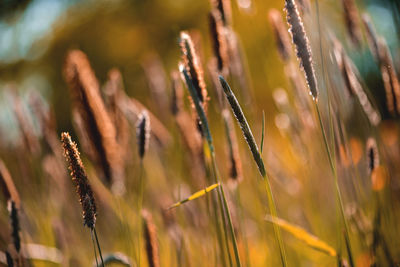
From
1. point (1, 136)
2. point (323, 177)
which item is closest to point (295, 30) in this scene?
point (323, 177)

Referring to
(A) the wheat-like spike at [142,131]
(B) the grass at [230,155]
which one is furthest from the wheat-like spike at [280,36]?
(A) the wheat-like spike at [142,131]

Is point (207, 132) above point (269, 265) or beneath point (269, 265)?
above

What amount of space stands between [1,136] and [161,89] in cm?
108

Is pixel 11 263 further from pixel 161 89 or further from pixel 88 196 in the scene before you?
pixel 161 89

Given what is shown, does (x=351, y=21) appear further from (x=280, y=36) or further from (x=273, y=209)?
(x=273, y=209)

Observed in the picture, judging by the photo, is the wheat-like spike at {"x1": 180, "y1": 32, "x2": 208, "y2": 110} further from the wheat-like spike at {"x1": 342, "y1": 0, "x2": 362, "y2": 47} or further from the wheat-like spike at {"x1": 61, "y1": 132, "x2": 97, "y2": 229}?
the wheat-like spike at {"x1": 342, "y1": 0, "x2": 362, "y2": 47}

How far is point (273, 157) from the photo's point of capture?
4.61ft

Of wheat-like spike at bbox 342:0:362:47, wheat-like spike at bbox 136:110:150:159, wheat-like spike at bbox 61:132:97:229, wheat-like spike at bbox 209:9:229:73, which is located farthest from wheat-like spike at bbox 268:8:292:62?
wheat-like spike at bbox 61:132:97:229

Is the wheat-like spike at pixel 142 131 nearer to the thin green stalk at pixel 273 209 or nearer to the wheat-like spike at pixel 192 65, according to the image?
the wheat-like spike at pixel 192 65

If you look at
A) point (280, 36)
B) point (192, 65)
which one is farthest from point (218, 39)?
point (280, 36)

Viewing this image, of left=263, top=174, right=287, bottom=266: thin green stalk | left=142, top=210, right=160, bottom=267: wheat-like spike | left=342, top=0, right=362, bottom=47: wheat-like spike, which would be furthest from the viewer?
left=342, top=0, right=362, bottom=47: wheat-like spike

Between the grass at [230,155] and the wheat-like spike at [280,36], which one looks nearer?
the grass at [230,155]

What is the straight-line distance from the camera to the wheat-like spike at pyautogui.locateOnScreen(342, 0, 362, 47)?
917mm

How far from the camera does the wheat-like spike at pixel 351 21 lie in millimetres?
917
